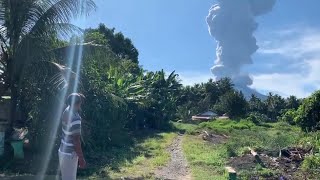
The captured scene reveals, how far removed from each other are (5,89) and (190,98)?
184 ft

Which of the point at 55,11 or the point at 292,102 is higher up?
the point at 292,102

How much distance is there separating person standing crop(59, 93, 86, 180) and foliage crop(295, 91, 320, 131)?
63.2 feet

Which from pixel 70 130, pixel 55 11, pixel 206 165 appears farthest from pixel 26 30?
pixel 70 130

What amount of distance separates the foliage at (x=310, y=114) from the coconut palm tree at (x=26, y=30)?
14710 millimetres

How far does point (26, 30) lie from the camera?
13.5m

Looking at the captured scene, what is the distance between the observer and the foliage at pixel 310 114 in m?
23.8

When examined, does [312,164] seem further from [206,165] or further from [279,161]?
[206,165]

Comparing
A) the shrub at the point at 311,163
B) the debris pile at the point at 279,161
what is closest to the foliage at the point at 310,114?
the debris pile at the point at 279,161

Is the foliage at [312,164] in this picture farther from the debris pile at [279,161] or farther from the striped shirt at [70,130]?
the striped shirt at [70,130]

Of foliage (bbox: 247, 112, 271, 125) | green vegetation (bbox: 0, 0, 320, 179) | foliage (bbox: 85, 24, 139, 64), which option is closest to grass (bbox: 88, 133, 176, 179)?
green vegetation (bbox: 0, 0, 320, 179)

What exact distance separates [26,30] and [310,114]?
54.4 ft

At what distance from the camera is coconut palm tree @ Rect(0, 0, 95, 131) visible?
1300cm

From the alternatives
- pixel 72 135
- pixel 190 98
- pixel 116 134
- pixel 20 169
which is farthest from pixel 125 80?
pixel 190 98

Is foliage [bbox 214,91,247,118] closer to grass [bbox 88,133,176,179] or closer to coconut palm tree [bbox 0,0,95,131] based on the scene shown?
grass [bbox 88,133,176,179]
